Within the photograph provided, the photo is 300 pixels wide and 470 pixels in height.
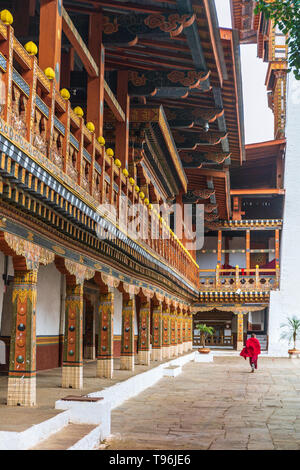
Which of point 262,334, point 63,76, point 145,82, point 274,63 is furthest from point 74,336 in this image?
point 274,63

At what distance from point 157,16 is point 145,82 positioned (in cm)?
261

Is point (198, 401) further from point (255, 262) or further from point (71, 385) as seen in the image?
point (255, 262)

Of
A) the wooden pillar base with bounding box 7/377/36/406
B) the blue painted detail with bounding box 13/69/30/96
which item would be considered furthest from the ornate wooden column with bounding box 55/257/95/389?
the blue painted detail with bounding box 13/69/30/96

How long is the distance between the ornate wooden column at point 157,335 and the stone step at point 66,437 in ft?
31.9

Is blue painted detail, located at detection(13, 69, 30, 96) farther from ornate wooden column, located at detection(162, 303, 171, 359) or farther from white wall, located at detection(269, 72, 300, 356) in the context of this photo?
white wall, located at detection(269, 72, 300, 356)

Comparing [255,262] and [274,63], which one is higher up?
[274,63]

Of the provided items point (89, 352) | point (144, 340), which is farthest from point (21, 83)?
point (89, 352)

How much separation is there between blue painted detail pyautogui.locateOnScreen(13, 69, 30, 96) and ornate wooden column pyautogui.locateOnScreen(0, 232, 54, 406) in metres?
1.57

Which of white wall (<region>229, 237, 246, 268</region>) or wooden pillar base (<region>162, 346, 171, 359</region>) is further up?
white wall (<region>229, 237, 246, 268</region>)

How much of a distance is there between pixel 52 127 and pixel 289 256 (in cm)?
2184

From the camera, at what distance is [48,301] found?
39.5 ft

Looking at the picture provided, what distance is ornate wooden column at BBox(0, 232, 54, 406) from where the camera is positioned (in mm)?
6496

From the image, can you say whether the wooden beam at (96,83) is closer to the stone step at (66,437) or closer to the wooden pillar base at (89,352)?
the stone step at (66,437)

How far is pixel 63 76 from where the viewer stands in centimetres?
1069
